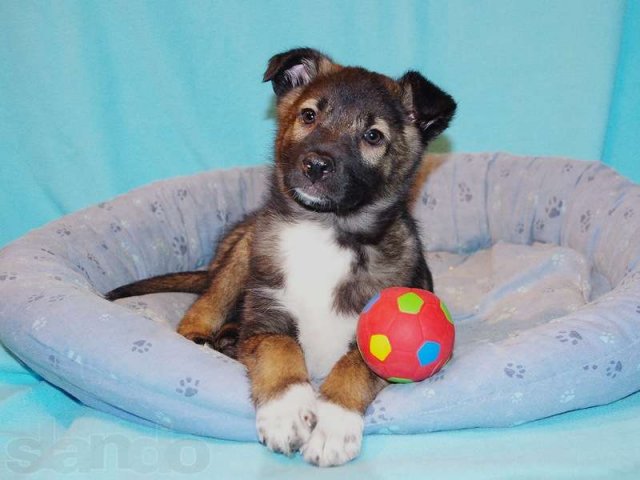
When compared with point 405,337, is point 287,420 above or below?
below

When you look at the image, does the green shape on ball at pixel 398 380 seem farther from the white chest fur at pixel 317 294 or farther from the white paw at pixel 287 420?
the white chest fur at pixel 317 294

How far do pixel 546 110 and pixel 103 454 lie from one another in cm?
442

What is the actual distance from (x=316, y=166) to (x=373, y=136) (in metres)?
0.49

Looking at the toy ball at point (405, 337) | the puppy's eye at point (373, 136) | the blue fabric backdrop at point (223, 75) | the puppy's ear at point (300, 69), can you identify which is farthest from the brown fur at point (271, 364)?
the blue fabric backdrop at point (223, 75)

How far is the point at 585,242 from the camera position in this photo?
498cm

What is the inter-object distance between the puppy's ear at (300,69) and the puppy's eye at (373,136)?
602 mm

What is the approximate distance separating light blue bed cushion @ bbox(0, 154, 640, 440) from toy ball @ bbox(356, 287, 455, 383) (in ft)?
0.32

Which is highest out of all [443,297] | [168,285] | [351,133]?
[351,133]

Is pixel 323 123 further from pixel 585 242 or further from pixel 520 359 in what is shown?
pixel 585 242

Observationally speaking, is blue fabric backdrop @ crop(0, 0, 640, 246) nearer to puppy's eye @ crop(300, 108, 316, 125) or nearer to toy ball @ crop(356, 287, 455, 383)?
puppy's eye @ crop(300, 108, 316, 125)

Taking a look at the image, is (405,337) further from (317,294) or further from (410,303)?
(317,294)

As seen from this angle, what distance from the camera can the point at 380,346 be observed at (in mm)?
3047

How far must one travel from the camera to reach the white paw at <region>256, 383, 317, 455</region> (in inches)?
113

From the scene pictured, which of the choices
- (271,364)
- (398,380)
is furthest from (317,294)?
(398,380)
